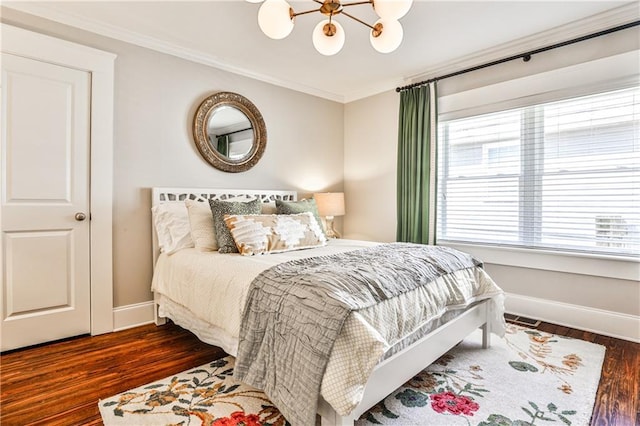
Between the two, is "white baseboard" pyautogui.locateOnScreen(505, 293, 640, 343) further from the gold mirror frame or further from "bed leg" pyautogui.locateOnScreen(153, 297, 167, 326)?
"bed leg" pyautogui.locateOnScreen(153, 297, 167, 326)

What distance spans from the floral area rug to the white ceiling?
2538 mm

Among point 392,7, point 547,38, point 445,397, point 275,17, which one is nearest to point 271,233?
point 275,17

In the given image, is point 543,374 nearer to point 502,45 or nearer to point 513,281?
point 513,281

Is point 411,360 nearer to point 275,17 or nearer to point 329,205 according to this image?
point 275,17

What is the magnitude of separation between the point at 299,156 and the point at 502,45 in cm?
240

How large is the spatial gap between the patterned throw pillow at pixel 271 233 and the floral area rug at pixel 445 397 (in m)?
0.79

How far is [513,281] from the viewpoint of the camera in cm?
318

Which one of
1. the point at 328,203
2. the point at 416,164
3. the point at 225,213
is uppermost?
the point at 416,164

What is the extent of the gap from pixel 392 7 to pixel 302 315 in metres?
1.61

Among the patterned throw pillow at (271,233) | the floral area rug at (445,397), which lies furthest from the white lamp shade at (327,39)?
the floral area rug at (445,397)

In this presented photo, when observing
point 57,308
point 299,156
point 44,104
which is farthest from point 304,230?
point 44,104

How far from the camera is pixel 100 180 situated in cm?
268

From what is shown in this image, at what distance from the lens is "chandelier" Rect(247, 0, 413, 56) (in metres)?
1.75

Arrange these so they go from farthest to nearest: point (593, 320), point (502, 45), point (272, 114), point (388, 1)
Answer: point (272, 114) → point (502, 45) → point (593, 320) → point (388, 1)
